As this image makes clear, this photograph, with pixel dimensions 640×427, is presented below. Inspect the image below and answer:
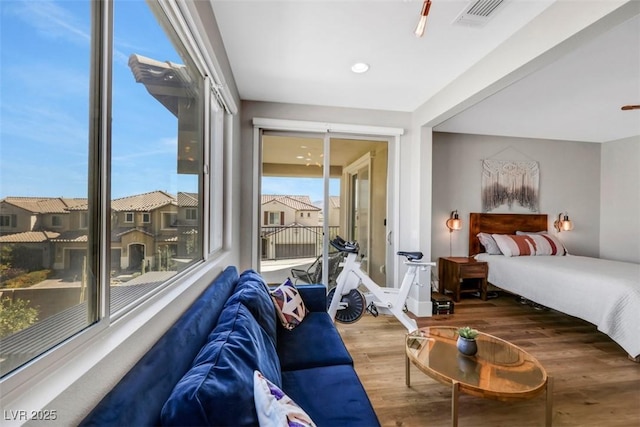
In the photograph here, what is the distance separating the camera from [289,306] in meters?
2.06

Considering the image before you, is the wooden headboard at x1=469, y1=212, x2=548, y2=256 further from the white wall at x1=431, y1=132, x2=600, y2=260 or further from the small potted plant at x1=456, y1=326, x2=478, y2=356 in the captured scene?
the small potted plant at x1=456, y1=326, x2=478, y2=356


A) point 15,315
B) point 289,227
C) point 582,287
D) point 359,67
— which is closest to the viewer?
point 15,315

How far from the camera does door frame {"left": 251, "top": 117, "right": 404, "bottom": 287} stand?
329cm

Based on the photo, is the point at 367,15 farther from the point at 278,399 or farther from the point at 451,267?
the point at 451,267

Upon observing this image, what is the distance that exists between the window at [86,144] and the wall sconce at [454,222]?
13.1ft

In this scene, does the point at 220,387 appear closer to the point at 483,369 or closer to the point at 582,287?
the point at 483,369

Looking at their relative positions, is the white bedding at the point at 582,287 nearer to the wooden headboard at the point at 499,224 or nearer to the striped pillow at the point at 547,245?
the striped pillow at the point at 547,245

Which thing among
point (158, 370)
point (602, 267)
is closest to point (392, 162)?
point (602, 267)

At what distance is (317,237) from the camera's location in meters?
3.57

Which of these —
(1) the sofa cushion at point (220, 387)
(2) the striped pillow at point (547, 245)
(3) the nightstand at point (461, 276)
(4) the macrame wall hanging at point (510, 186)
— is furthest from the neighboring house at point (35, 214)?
(2) the striped pillow at point (547, 245)

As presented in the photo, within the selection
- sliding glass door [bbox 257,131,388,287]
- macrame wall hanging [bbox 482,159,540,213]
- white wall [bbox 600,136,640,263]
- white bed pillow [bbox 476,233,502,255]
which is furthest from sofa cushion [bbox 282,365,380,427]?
white wall [bbox 600,136,640,263]

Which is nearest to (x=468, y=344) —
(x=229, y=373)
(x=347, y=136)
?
(x=229, y=373)

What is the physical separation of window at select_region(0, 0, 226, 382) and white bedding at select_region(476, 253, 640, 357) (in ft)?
12.3

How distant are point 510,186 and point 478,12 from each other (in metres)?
3.58
